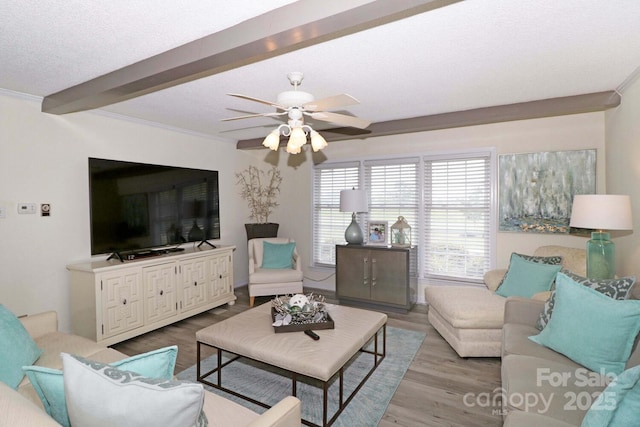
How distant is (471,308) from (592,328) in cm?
116

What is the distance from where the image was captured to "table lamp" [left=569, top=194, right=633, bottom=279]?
2.47 metres

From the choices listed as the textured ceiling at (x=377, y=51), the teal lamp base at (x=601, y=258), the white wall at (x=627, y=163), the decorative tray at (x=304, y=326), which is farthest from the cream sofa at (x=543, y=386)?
the textured ceiling at (x=377, y=51)

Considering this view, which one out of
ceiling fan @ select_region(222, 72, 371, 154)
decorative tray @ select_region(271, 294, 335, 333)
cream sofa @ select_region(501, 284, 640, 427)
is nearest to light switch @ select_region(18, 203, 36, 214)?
ceiling fan @ select_region(222, 72, 371, 154)

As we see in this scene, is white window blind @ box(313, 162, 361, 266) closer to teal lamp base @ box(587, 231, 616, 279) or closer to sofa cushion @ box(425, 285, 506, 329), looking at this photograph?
sofa cushion @ box(425, 285, 506, 329)

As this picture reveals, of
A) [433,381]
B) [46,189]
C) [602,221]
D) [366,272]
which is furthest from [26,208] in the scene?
[602,221]

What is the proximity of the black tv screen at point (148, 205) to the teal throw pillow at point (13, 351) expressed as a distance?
1.62 metres

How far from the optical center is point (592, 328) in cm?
177

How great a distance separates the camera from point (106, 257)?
11.8ft

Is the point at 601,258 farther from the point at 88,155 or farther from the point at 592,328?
the point at 88,155

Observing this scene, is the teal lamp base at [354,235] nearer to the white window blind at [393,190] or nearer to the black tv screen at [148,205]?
the white window blind at [393,190]

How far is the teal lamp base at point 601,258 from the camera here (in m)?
2.56

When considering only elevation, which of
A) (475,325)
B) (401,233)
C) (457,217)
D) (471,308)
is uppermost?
(457,217)

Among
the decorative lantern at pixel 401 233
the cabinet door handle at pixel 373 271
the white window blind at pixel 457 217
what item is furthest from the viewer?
the decorative lantern at pixel 401 233

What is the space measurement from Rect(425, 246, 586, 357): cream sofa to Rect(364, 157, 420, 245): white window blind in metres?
1.43
